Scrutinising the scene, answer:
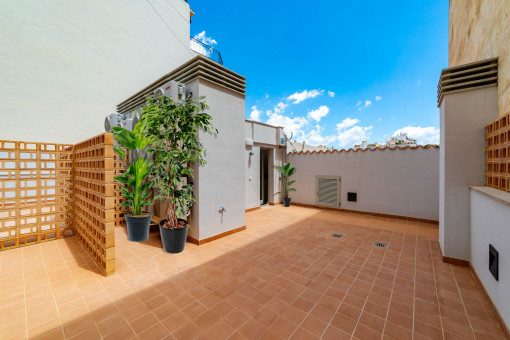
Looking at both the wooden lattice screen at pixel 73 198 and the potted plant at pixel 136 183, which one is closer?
the wooden lattice screen at pixel 73 198

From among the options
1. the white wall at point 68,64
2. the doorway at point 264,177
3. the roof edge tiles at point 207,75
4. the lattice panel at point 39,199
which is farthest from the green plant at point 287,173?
the white wall at point 68,64

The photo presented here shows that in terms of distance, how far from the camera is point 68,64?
261 inches

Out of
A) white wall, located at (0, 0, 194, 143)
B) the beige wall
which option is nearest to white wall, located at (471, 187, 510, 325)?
the beige wall

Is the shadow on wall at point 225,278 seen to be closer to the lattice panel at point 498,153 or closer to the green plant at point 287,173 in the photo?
the lattice panel at point 498,153

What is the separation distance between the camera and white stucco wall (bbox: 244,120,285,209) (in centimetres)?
661

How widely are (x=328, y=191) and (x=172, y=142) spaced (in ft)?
18.3

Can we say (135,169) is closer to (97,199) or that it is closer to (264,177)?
(97,199)

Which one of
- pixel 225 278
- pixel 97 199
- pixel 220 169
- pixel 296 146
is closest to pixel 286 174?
pixel 296 146

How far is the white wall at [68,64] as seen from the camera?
5793 mm

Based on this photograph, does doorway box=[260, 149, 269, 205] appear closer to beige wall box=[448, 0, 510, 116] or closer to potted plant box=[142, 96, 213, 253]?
potted plant box=[142, 96, 213, 253]

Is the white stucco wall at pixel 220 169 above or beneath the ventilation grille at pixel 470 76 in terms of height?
beneath

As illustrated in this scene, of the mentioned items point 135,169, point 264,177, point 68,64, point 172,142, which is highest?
point 68,64

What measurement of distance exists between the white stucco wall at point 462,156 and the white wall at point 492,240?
0.16 meters

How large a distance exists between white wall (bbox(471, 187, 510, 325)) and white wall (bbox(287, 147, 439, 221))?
295 cm
